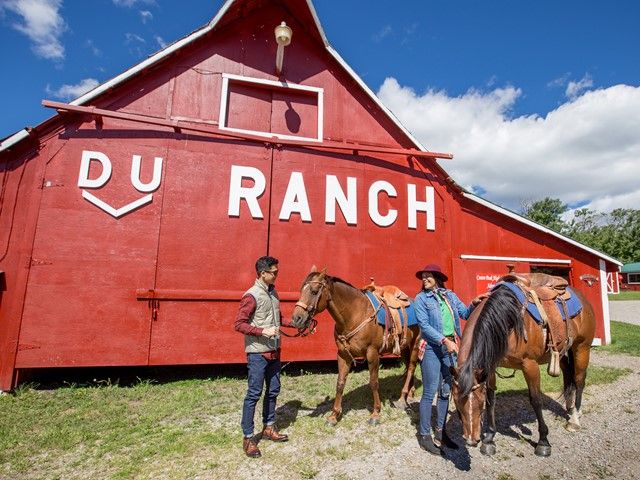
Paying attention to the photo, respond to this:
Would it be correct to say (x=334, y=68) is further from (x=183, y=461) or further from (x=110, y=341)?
(x=183, y=461)

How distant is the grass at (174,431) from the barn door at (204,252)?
2.92ft

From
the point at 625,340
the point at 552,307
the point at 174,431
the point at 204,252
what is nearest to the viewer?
the point at 174,431

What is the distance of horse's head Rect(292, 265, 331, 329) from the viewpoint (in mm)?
4281

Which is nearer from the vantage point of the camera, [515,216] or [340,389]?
[340,389]

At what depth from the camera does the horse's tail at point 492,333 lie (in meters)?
3.35

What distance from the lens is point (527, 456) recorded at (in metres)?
4.07

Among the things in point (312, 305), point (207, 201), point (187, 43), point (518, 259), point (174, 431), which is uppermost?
point (187, 43)

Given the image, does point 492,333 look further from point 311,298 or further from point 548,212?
point 548,212

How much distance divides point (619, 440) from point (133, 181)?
8.73 meters

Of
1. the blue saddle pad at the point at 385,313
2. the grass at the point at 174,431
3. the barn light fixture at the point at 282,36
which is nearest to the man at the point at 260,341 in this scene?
the grass at the point at 174,431

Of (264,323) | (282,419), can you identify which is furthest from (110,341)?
(264,323)

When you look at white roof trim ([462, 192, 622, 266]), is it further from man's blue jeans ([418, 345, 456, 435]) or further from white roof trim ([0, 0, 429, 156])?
man's blue jeans ([418, 345, 456, 435])

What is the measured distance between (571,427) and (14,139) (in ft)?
34.1

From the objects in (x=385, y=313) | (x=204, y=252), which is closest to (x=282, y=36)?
(x=204, y=252)
